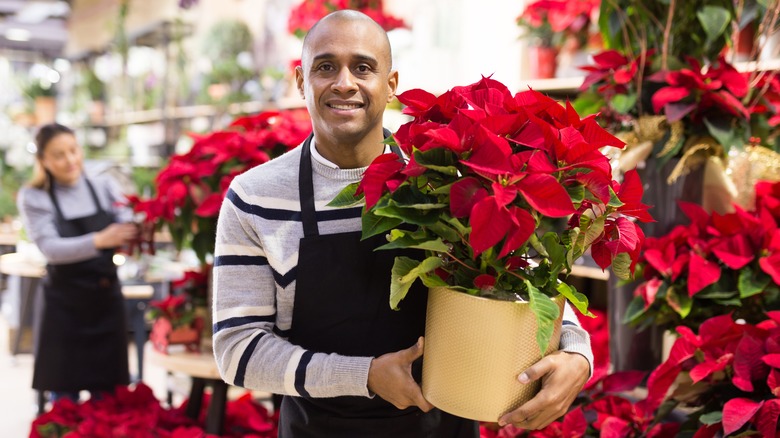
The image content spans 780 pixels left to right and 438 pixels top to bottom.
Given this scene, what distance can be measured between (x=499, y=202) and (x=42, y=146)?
125 inches

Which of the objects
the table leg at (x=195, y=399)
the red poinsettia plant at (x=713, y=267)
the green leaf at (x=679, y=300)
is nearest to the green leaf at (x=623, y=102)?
the red poinsettia plant at (x=713, y=267)

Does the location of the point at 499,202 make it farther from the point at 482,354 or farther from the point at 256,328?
the point at 256,328

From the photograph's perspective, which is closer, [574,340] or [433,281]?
[433,281]

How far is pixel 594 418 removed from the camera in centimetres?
167

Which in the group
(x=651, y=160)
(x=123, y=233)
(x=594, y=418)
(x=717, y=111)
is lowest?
(x=594, y=418)

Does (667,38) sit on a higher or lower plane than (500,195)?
higher

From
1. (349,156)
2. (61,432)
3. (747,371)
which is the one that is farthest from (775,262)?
(61,432)

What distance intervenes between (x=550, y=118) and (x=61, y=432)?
2.08 meters

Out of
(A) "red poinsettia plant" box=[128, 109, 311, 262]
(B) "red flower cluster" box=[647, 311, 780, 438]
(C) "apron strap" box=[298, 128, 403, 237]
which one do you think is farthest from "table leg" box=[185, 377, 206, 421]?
(B) "red flower cluster" box=[647, 311, 780, 438]

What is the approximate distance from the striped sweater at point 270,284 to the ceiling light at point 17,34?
13.3m

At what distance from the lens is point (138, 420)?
7.79 feet

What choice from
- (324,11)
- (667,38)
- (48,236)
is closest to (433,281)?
(667,38)

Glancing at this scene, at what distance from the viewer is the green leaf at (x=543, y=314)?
0.96 metres

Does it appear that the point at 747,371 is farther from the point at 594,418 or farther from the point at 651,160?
the point at 651,160
